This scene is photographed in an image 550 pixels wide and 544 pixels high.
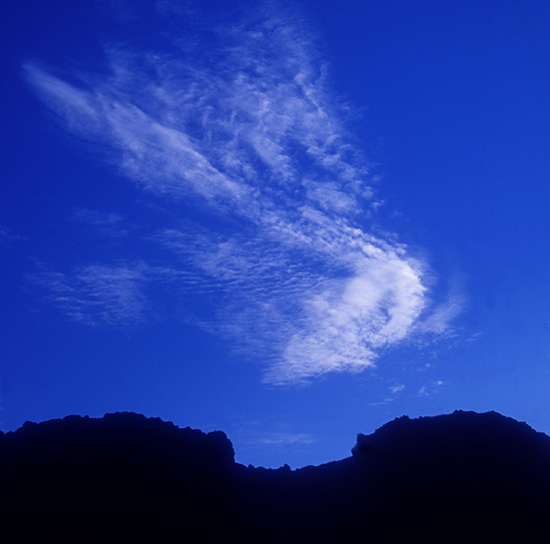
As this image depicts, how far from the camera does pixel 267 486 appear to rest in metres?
37.2

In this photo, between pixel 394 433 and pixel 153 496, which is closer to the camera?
pixel 153 496

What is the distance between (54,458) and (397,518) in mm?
25634

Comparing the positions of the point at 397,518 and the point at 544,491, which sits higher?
the point at 544,491

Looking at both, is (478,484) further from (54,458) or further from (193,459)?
(54,458)

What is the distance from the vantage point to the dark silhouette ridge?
3064cm

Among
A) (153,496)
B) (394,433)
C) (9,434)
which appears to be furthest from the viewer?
(394,433)

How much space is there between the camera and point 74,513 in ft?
98.8

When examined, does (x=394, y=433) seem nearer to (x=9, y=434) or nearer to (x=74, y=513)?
(x=74, y=513)

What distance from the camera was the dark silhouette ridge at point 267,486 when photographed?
3064cm

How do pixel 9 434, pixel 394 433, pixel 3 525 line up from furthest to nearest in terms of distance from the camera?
pixel 394 433, pixel 9 434, pixel 3 525

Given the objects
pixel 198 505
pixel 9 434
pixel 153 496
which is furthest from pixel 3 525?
pixel 198 505

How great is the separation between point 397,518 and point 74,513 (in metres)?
22.9

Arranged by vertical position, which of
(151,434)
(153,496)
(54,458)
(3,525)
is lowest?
(3,525)

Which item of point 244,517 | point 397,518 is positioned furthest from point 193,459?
point 397,518
